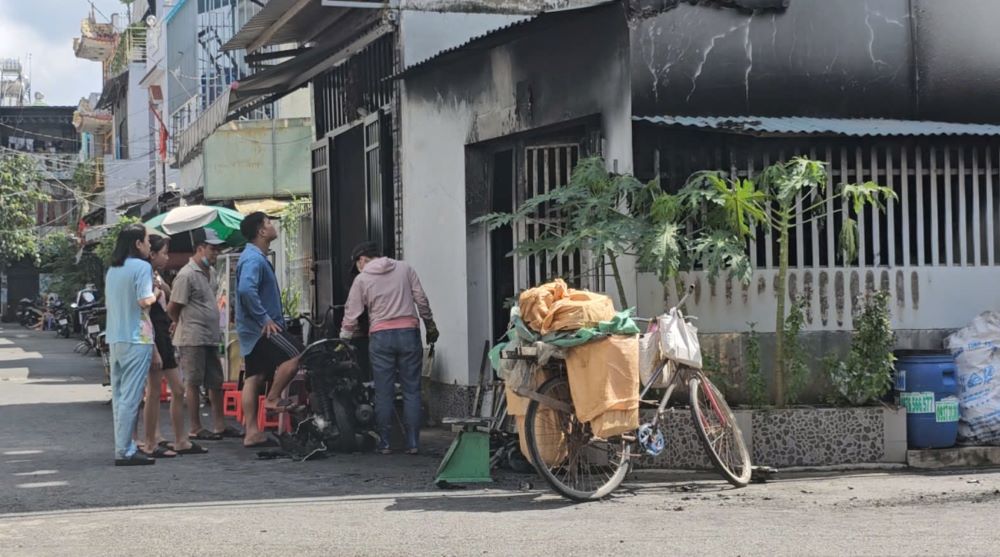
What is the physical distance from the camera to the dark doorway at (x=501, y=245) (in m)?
12.3

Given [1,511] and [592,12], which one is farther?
[592,12]

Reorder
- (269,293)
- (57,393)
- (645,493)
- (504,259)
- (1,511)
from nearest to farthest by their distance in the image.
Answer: (1,511), (645,493), (269,293), (504,259), (57,393)

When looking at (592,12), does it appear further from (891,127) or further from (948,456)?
(948,456)

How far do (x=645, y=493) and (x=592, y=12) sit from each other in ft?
12.6

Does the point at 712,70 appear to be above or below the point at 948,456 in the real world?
above

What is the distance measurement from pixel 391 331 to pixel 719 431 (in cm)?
326

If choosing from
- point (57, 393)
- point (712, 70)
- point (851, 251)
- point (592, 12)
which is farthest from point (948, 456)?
point (57, 393)

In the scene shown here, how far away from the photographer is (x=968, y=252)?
1045 centimetres

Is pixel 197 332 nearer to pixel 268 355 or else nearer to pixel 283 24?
pixel 268 355

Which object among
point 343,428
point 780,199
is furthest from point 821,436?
point 343,428

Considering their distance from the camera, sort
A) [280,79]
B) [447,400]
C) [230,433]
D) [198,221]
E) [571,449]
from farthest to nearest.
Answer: [198,221]
[280,79]
[447,400]
[230,433]
[571,449]

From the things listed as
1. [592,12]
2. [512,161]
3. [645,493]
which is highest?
[592,12]

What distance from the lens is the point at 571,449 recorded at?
8492 mm

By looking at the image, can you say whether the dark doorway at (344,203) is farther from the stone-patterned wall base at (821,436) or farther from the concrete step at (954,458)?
the concrete step at (954,458)
